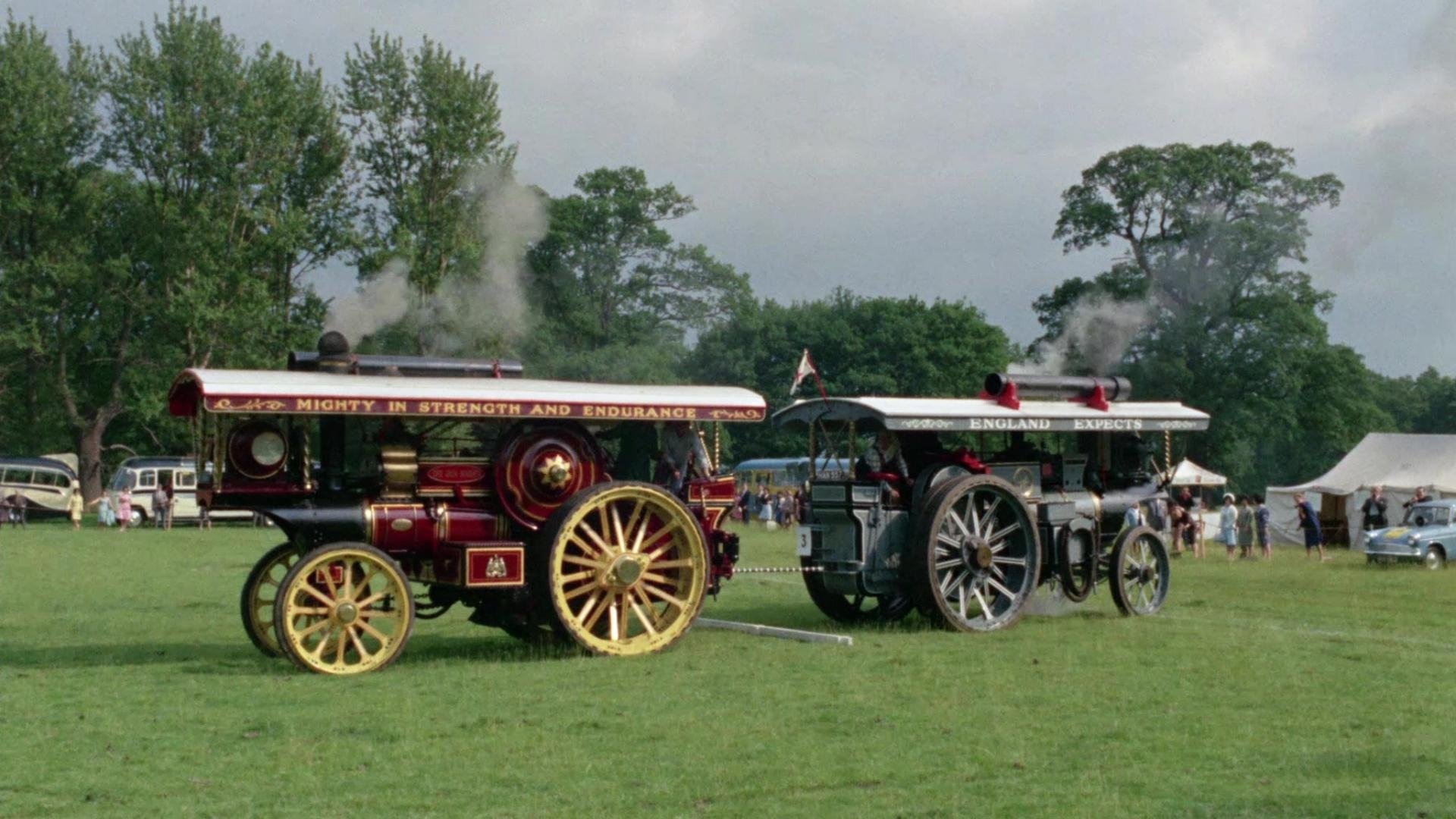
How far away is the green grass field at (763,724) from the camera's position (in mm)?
7707

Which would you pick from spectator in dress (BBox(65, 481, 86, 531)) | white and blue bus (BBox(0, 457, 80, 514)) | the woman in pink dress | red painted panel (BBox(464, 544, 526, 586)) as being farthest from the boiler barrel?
white and blue bus (BBox(0, 457, 80, 514))

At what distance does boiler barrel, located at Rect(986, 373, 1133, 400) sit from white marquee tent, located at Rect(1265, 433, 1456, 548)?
22.3m

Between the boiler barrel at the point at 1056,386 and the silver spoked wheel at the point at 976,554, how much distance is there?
3.27ft

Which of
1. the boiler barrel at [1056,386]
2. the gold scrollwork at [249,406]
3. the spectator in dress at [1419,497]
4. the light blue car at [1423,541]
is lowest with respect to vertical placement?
the light blue car at [1423,541]

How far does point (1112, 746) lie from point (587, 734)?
2.99 metres

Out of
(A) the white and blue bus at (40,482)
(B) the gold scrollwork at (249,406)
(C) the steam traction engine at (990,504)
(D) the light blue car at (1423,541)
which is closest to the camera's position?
(B) the gold scrollwork at (249,406)

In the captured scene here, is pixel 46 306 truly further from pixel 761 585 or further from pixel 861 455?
pixel 861 455

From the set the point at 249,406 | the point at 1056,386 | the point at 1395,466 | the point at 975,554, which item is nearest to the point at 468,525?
the point at 249,406

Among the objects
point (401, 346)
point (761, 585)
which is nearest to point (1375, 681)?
point (761, 585)

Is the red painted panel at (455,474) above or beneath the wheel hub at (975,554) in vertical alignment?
above

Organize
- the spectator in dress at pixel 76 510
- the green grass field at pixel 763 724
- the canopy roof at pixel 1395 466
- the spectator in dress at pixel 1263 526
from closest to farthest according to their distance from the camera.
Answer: the green grass field at pixel 763 724, the spectator in dress at pixel 1263 526, the canopy roof at pixel 1395 466, the spectator in dress at pixel 76 510

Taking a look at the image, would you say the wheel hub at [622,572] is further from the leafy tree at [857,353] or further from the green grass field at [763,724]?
the leafy tree at [857,353]

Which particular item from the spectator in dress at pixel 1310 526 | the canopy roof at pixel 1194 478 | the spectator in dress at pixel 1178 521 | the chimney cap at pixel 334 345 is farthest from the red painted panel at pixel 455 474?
the canopy roof at pixel 1194 478

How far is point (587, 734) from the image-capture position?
9.36 meters
